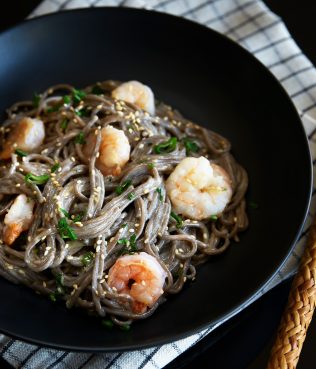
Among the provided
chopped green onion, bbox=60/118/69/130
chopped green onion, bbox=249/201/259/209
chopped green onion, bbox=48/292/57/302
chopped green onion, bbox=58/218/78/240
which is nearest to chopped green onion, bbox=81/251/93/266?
chopped green onion, bbox=58/218/78/240

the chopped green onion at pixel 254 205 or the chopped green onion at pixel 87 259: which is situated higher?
the chopped green onion at pixel 87 259

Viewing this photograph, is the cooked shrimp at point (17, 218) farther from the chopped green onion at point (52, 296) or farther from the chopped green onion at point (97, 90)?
the chopped green onion at point (97, 90)

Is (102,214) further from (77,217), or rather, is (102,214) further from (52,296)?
(52,296)

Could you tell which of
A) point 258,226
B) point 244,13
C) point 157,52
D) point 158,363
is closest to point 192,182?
point 258,226

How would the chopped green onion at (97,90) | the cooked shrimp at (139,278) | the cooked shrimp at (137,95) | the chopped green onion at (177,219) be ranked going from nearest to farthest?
1. the cooked shrimp at (139,278)
2. the chopped green onion at (177,219)
3. the cooked shrimp at (137,95)
4. the chopped green onion at (97,90)

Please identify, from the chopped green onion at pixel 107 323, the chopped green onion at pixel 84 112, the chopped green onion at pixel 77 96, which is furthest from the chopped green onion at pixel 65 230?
the chopped green onion at pixel 77 96

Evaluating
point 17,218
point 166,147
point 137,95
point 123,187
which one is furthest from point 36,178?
point 137,95

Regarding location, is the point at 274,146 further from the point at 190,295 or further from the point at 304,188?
the point at 190,295

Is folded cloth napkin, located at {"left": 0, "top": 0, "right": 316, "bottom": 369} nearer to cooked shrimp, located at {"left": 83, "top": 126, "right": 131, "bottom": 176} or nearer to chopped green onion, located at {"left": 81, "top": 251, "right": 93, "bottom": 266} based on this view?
chopped green onion, located at {"left": 81, "top": 251, "right": 93, "bottom": 266}
